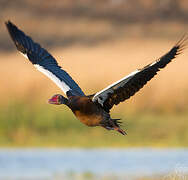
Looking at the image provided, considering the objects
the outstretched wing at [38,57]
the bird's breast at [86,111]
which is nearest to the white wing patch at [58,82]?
the outstretched wing at [38,57]

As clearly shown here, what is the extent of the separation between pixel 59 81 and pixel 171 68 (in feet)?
18.9

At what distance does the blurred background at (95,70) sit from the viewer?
55.1 feet

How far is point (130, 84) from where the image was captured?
466 inches

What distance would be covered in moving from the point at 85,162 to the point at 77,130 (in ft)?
3.98

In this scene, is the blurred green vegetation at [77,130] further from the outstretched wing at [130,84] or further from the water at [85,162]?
the outstretched wing at [130,84]

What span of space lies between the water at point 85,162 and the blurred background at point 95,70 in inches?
4.0

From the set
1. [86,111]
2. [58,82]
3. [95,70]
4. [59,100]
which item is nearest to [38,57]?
[58,82]

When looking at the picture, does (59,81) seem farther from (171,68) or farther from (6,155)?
(171,68)

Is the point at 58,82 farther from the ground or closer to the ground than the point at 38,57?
closer to the ground

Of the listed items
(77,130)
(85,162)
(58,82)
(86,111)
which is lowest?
(86,111)

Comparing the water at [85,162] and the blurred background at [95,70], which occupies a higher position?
the blurred background at [95,70]

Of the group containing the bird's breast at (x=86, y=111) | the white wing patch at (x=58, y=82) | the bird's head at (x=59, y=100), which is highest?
the white wing patch at (x=58, y=82)

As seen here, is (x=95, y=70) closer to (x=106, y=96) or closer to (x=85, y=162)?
(x=85, y=162)

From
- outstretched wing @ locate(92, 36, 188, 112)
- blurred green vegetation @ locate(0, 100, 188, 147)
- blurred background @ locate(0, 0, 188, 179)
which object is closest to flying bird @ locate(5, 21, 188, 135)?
outstretched wing @ locate(92, 36, 188, 112)
